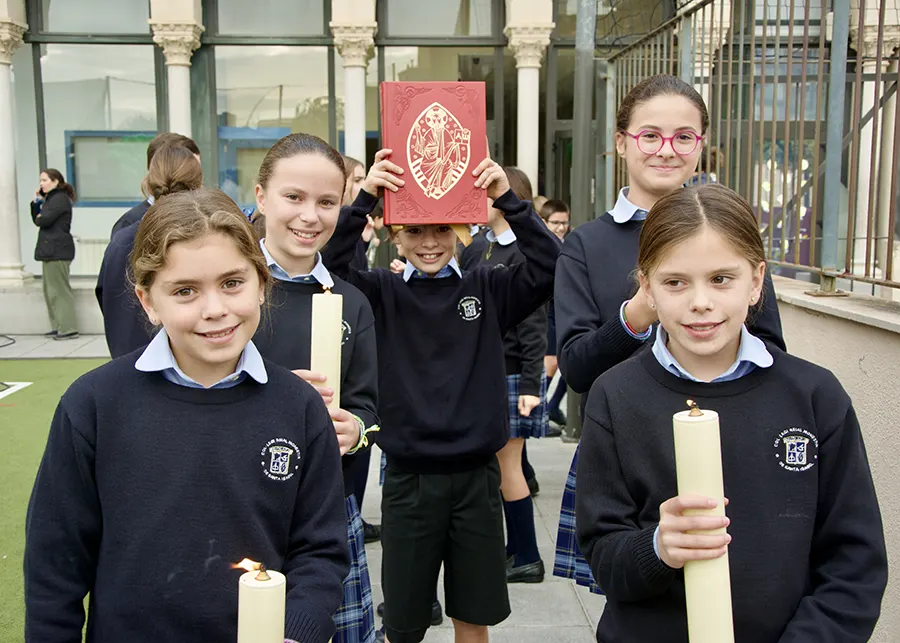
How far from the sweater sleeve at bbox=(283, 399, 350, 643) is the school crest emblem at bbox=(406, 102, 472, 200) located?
1.05 metres

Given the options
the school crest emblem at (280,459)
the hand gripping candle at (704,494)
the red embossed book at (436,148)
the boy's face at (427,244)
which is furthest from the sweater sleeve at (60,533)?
the boy's face at (427,244)

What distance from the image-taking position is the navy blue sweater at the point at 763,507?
1.63 m

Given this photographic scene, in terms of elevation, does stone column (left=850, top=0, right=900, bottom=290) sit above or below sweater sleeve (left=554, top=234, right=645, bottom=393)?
above

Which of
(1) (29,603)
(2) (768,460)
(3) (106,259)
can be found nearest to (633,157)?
(2) (768,460)

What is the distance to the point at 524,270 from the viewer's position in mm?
3176

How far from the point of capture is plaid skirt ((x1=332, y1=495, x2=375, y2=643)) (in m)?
2.52

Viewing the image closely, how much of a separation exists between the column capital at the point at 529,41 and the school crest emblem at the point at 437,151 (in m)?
8.95

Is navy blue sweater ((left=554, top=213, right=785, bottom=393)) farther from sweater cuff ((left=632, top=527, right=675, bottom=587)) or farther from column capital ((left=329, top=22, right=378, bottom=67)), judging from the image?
column capital ((left=329, top=22, right=378, bottom=67))

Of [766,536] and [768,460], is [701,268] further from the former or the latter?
[766,536]

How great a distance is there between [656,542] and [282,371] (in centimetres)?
81

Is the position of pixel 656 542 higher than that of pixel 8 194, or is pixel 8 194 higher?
pixel 8 194

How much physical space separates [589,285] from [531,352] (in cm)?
203

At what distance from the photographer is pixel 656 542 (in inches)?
61.1

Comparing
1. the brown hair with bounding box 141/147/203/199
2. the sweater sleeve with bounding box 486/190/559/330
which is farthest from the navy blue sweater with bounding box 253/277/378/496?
the brown hair with bounding box 141/147/203/199
